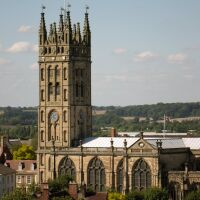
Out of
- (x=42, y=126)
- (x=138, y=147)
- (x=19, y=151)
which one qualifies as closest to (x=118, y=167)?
(x=138, y=147)

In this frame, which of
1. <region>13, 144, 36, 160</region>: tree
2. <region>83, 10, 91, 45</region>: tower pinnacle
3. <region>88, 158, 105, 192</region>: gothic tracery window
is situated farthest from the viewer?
<region>13, 144, 36, 160</region>: tree

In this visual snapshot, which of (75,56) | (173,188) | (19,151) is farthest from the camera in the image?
(19,151)

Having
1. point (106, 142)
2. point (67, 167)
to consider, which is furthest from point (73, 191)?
point (106, 142)

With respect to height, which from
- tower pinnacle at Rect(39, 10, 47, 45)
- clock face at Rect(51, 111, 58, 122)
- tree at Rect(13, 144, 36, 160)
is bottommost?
tree at Rect(13, 144, 36, 160)

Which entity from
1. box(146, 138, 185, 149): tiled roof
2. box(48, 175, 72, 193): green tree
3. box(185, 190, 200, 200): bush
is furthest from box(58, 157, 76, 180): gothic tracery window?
box(185, 190, 200, 200): bush

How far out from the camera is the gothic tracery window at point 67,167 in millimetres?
137500

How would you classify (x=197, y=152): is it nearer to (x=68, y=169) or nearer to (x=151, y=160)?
(x=151, y=160)

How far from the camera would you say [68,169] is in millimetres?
137750

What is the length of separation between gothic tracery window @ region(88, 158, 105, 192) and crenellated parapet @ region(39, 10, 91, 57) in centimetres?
1686

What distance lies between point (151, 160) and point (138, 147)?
8.68ft

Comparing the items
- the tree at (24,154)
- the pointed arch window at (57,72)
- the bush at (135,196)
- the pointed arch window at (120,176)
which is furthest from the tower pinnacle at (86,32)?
the tree at (24,154)

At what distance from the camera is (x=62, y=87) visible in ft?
462

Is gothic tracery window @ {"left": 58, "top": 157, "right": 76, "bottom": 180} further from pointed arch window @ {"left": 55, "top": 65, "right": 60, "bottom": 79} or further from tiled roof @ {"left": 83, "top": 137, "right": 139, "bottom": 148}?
pointed arch window @ {"left": 55, "top": 65, "right": 60, "bottom": 79}

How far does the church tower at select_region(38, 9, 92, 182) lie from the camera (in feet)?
461
